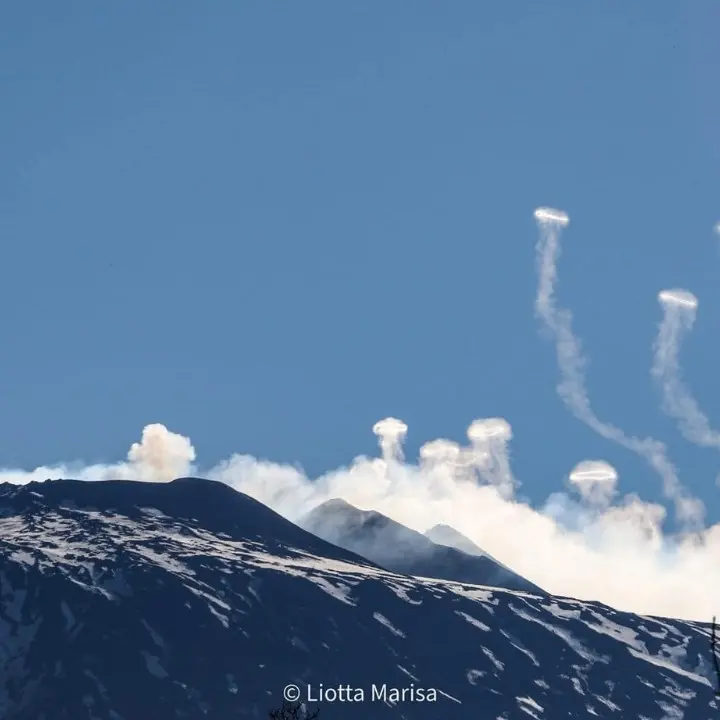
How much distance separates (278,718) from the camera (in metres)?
118

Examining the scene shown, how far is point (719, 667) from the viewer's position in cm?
8631

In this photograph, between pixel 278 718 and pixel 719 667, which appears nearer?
pixel 719 667

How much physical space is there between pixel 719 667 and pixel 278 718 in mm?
42673
